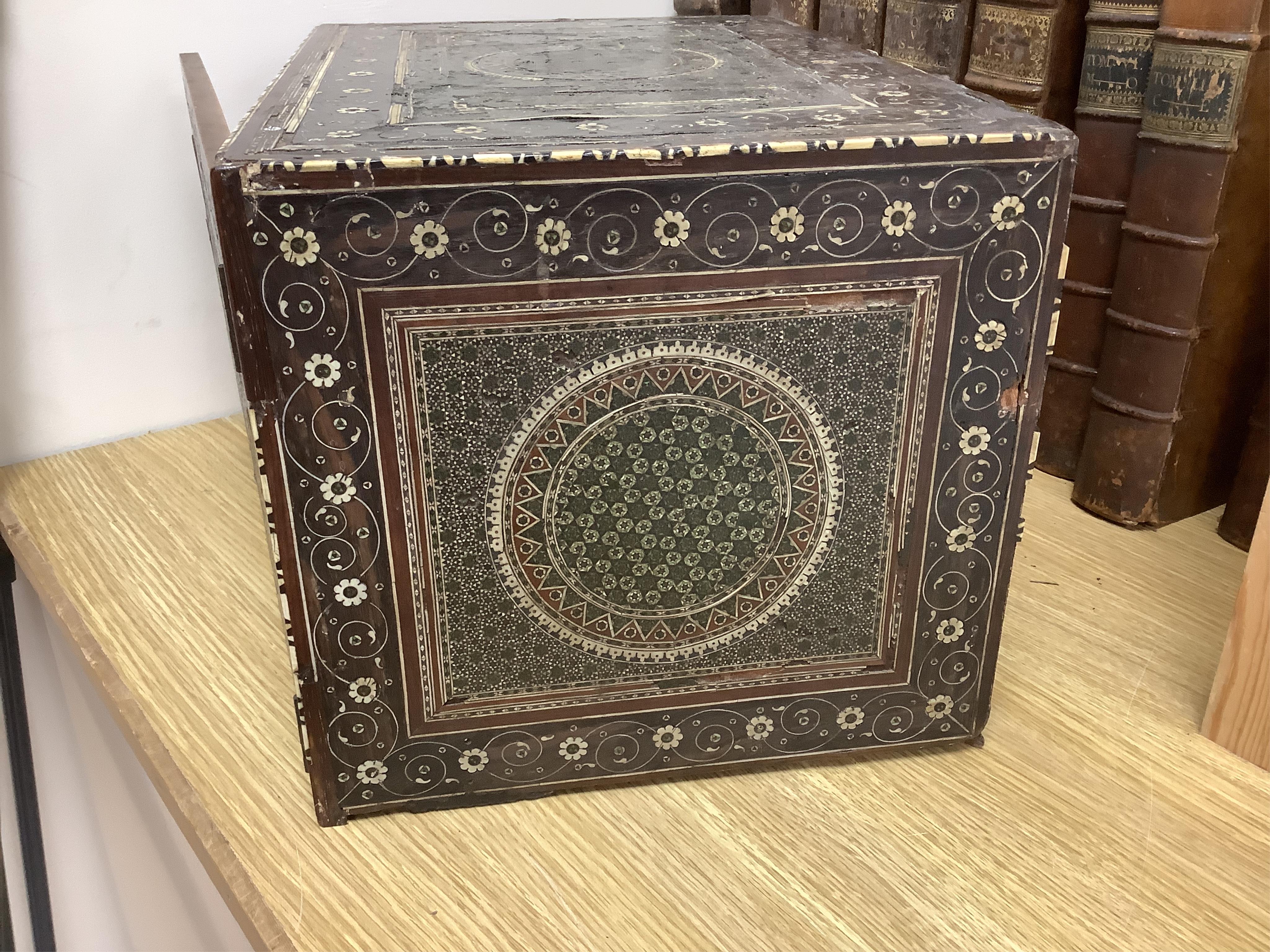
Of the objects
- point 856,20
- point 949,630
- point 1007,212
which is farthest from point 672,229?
point 856,20

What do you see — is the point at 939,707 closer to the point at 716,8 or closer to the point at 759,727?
the point at 759,727

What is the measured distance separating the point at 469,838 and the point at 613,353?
0.27 metres

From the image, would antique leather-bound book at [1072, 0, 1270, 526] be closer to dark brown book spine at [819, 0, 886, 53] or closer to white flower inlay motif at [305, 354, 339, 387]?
dark brown book spine at [819, 0, 886, 53]

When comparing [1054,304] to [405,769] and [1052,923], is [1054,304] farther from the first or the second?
[405,769]

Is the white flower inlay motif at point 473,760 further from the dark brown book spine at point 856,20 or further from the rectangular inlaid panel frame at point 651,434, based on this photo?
the dark brown book spine at point 856,20

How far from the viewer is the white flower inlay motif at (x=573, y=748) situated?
0.59m

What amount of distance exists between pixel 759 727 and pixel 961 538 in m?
0.15

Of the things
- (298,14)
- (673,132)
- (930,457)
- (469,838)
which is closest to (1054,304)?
(930,457)

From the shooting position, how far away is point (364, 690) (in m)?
0.55

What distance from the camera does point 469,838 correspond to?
22.5 inches

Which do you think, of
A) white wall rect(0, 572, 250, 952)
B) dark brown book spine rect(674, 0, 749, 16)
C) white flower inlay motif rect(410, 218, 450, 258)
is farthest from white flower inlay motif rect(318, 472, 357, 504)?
dark brown book spine rect(674, 0, 749, 16)

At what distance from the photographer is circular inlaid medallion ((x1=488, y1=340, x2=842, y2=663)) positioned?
0.52 meters

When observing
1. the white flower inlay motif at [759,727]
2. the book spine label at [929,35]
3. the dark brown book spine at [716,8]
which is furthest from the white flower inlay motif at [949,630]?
the dark brown book spine at [716,8]

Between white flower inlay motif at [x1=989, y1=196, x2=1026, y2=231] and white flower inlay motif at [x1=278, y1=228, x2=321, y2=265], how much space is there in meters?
0.30
